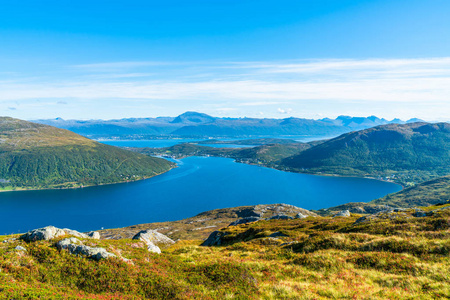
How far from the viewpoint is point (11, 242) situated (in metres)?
25.3

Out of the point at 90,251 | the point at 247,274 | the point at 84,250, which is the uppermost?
the point at 84,250

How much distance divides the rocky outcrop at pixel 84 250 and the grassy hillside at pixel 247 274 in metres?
0.67

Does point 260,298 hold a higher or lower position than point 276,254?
higher

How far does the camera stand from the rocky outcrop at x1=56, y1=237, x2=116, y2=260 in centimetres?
2397

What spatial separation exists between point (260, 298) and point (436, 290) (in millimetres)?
13590

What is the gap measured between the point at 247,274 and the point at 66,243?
64.1 feet

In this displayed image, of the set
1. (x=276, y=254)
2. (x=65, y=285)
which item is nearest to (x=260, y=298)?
(x=276, y=254)

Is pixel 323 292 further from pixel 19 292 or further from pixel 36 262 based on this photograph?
pixel 36 262

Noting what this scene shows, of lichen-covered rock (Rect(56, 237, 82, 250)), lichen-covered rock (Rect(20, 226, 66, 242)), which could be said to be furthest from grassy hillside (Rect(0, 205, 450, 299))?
lichen-covered rock (Rect(20, 226, 66, 242))

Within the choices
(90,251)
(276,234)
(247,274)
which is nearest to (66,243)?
(90,251)

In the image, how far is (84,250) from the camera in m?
24.3

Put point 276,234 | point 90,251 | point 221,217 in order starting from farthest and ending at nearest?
1. point 221,217
2. point 276,234
3. point 90,251

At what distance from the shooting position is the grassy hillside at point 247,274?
18750 mm

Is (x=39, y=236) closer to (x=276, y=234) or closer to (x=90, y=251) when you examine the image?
(x=90, y=251)
